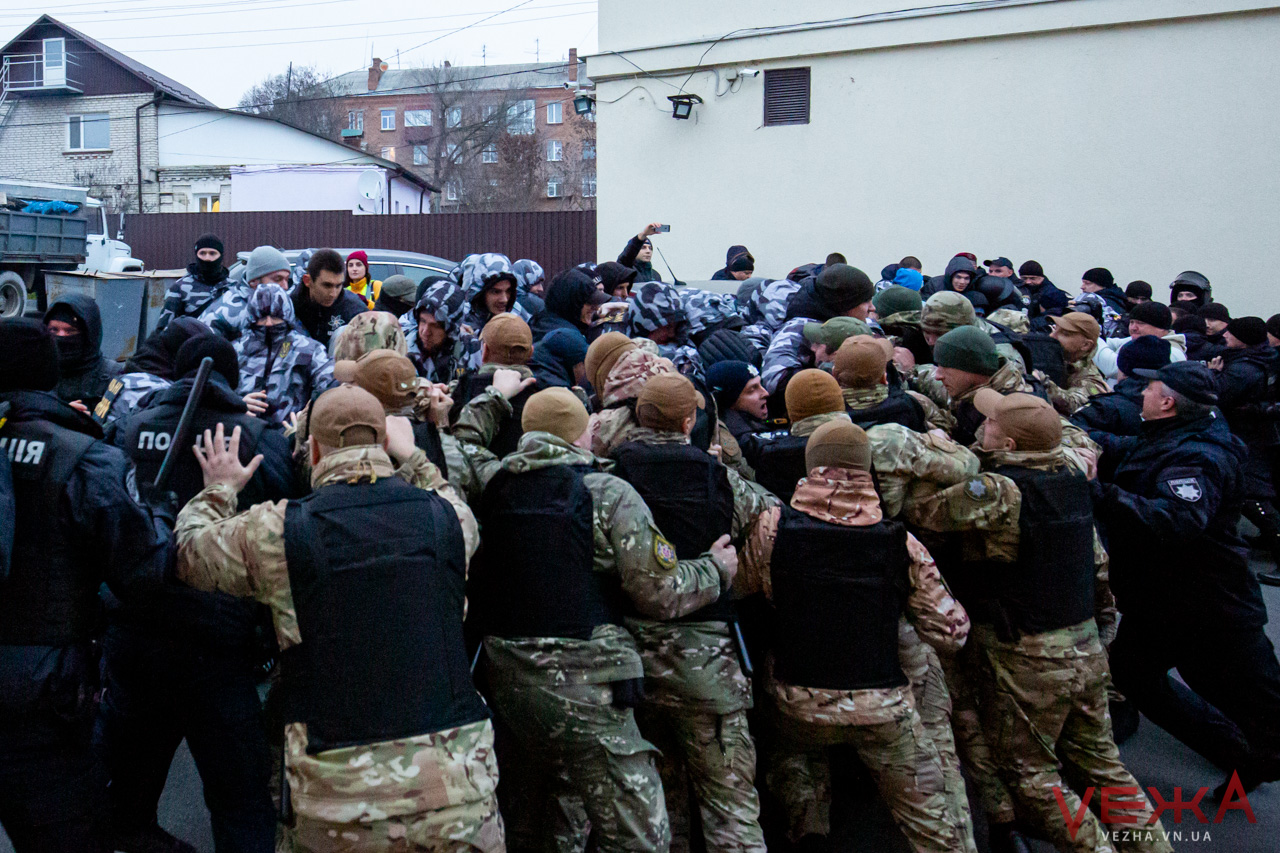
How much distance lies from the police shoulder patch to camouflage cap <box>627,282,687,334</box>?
2229 millimetres

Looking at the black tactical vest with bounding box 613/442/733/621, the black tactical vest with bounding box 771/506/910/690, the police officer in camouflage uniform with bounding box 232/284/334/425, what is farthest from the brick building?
the black tactical vest with bounding box 771/506/910/690

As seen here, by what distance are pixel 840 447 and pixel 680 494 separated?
0.57m

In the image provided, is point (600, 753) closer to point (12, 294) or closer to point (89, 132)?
point (12, 294)

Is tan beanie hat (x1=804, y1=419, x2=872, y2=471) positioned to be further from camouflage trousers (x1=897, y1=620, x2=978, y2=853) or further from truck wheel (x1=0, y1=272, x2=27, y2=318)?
truck wheel (x1=0, y1=272, x2=27, y2=318)

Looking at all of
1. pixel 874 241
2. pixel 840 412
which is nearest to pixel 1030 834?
pixel 840 412

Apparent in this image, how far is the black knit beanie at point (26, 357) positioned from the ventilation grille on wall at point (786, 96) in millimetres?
11767

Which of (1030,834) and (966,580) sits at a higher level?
(966,580)

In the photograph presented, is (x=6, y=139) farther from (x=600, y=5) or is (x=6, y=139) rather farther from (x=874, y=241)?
(x=874, y=241)

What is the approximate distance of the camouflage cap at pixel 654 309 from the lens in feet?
17.4

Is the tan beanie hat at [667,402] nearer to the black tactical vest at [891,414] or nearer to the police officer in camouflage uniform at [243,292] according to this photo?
the black tactical vest at [891,414]

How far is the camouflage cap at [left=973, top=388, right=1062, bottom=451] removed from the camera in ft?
12.5

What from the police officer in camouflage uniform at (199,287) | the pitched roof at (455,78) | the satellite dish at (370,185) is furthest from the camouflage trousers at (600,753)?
the pitched roof at (455,78)

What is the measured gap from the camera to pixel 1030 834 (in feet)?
13.0

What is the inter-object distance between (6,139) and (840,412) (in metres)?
38.7
